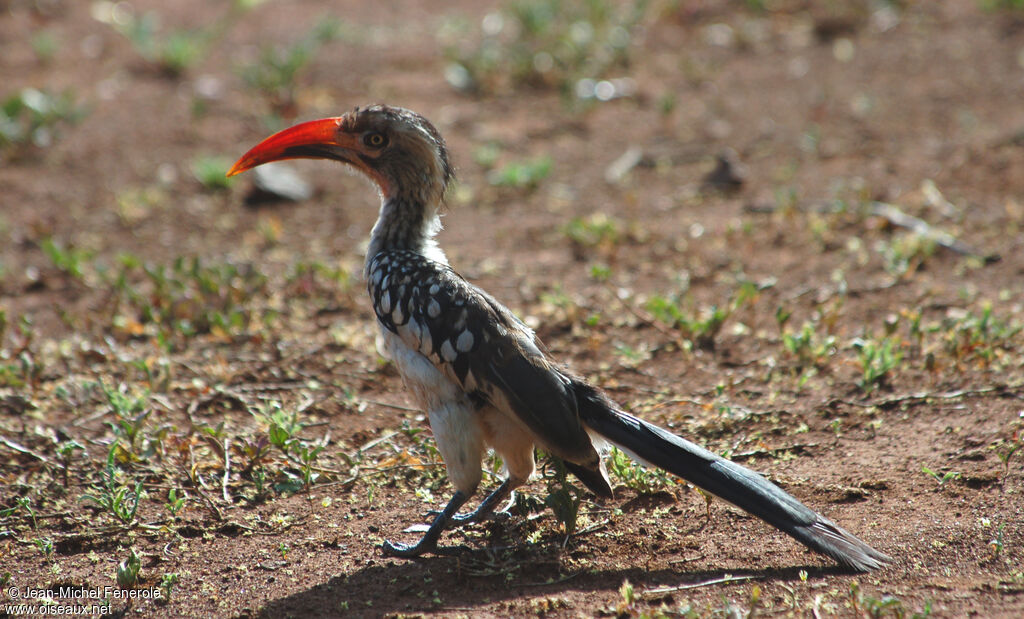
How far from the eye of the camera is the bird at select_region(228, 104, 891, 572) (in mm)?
3252

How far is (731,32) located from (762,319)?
219 inches

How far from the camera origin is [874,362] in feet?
14.8

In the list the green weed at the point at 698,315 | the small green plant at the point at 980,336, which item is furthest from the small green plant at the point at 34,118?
the small green plant at the point at 980,336

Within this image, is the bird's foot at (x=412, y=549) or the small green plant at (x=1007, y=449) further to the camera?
the small green plant at (x=1007, y=449)

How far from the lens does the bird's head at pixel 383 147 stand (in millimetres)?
4176

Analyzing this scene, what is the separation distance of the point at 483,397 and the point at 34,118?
19.3ft

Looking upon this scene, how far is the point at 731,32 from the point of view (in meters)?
9.89

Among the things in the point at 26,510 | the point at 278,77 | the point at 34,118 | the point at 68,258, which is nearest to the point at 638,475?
the point at 26,510

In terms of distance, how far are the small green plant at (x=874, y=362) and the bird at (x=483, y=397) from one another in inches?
48.1

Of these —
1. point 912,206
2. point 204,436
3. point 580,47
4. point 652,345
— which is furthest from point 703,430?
point 580,47

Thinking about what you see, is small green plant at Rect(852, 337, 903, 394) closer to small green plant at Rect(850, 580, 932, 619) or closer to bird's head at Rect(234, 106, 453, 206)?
small green plant at Rect(850, 580, 932, 619)

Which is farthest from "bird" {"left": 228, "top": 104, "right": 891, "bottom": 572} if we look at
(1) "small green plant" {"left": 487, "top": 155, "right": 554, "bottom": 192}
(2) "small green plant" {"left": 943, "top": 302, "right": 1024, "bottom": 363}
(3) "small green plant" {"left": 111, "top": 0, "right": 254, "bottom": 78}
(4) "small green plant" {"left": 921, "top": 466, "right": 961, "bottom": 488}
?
(3) "small green plant" {"left": 111, "top": 0, "right": 254, "bottom": 78}

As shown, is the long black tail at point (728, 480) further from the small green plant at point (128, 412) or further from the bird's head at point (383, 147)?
the small green plant at point (128, 412)

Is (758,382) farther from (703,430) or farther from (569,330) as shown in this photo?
(569,330)
